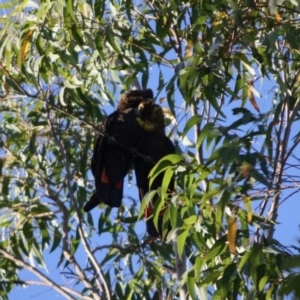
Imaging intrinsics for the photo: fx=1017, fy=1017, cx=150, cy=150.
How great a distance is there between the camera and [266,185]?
98.0 inches

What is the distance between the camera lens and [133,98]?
14.3 ft

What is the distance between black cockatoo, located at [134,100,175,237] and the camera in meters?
4.27

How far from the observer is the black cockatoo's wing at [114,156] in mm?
4152

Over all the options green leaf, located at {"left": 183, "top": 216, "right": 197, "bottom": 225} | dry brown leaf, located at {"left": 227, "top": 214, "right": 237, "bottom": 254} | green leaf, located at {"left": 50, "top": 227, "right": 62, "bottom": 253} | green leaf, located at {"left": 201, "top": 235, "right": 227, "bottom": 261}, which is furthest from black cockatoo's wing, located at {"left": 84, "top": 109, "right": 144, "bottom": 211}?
dry brown leaf, located at {"left": 227, "top": 214, "right": 237, "bottom": 254}

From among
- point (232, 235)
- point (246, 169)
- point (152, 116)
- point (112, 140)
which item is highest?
point (152, 116)

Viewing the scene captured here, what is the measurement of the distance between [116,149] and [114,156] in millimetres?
32

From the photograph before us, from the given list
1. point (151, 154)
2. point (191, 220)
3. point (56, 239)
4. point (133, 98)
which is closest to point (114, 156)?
point (151, 154)

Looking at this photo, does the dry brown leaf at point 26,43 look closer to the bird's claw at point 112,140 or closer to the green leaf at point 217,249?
the bird's claw at point 112,140

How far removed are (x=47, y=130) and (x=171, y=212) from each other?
1502 millimetres

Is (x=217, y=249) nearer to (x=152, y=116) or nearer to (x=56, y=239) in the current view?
(x=152, y=116)

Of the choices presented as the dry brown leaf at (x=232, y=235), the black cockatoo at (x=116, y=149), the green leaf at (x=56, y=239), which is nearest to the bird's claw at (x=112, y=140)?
the black cockatoo at (x=116, y=149)

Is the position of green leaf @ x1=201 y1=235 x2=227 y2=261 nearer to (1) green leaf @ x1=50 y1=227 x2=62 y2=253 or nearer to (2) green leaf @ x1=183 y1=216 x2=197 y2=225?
(2) green leaf @ x1=183 y1=216 x2=197 y2=225

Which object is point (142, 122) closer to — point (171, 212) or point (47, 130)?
point (47, 130)

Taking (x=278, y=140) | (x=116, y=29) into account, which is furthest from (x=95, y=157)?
(x=278, y=140)
